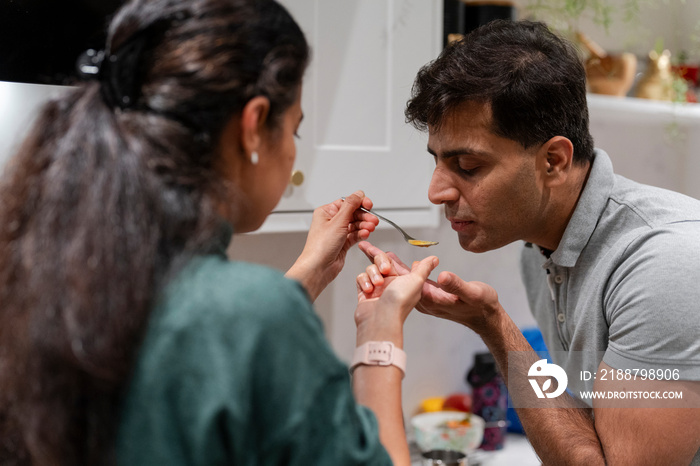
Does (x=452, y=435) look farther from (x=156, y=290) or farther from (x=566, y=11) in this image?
(x=156, y=290)

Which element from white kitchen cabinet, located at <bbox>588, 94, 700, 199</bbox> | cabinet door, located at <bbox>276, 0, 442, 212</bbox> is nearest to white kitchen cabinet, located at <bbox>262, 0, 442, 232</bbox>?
cabinet door, located at <bbox>276, 0, 442, 212</bbox>

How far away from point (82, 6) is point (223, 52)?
54 cm

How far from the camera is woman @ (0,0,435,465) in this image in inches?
23.6

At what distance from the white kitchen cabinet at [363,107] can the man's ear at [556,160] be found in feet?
1.40

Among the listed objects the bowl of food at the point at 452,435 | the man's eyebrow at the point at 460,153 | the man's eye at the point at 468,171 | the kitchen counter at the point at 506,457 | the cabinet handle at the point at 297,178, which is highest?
the man's eyebrow at the point at 460,153

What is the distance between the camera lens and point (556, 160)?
131cm

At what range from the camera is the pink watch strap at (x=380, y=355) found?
0.82 meters

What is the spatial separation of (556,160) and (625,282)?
28 cm

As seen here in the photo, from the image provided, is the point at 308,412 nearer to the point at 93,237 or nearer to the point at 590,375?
the point at 93,237

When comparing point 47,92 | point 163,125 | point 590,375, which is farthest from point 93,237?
point 590,375

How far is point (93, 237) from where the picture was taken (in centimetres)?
62

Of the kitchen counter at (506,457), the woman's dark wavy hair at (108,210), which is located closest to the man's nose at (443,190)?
the woman's dark wavy hair at (108,210)

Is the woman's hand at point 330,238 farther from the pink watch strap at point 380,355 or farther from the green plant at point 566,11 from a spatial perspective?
the green plant at point 566,11

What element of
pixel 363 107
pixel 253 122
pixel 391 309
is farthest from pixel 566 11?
pixel 253 122
